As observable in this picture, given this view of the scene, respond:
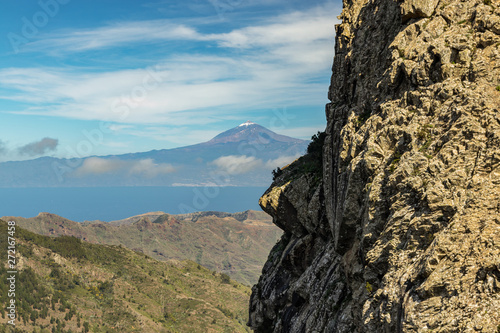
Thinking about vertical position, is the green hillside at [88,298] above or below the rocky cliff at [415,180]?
below

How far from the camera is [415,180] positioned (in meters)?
18.4

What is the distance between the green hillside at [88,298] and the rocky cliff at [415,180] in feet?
421

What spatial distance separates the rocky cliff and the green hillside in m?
128

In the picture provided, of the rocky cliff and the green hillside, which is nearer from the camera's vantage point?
the rocky cliff

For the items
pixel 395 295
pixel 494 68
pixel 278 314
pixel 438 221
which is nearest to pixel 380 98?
pixel 494 68

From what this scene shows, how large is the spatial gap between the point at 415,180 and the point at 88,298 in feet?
552

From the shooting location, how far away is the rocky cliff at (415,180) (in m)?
15.1

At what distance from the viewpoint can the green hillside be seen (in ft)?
460

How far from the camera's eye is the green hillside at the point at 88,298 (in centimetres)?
14025

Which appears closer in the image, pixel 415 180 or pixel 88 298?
pixel 415 180

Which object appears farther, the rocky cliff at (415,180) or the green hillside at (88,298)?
the green hillside at (88,298)

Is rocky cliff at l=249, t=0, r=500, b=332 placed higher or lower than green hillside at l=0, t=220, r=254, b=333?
higher

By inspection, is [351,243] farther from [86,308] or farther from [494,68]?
[86,308]

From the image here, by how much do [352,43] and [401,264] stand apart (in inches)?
852
